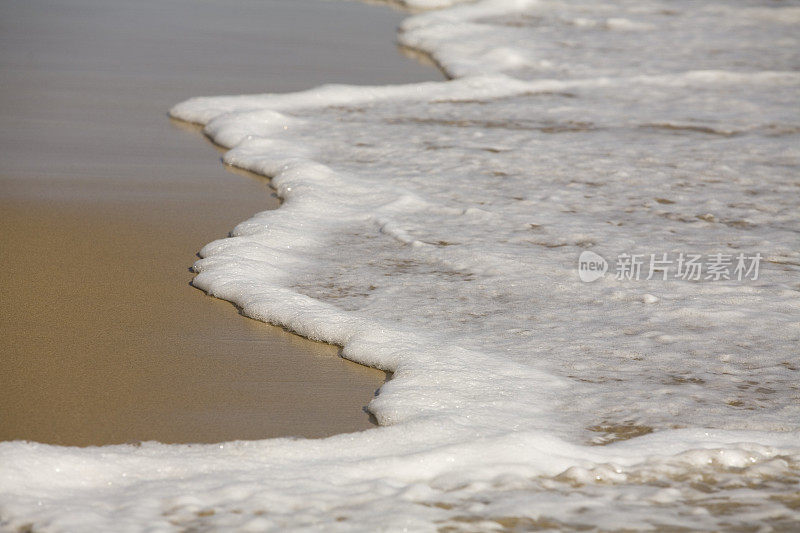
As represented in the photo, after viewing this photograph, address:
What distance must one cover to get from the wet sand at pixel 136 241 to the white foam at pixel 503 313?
14cm

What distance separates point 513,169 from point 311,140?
1.14 m

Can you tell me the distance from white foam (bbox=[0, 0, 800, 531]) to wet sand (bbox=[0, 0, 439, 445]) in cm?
14

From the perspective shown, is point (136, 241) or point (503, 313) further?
point (136, 241)

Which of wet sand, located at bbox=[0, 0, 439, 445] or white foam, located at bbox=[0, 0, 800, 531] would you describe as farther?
wet sand, located at bbox=[0, 0, 439, 445]

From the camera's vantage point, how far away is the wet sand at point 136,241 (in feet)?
8.73

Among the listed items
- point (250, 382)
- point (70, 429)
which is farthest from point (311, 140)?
point (70, 429)

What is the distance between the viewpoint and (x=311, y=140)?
5297mm

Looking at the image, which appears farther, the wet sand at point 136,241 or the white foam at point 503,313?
the wet sand at point 136,241

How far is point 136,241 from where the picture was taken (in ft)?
12.5

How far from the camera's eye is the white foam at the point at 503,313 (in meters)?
2.29

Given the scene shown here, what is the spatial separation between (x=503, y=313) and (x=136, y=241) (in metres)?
1.47

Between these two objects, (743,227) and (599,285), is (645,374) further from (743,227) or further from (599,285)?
(743,227)

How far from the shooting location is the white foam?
2.29 meters

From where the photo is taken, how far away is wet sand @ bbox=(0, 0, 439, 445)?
266 cm
